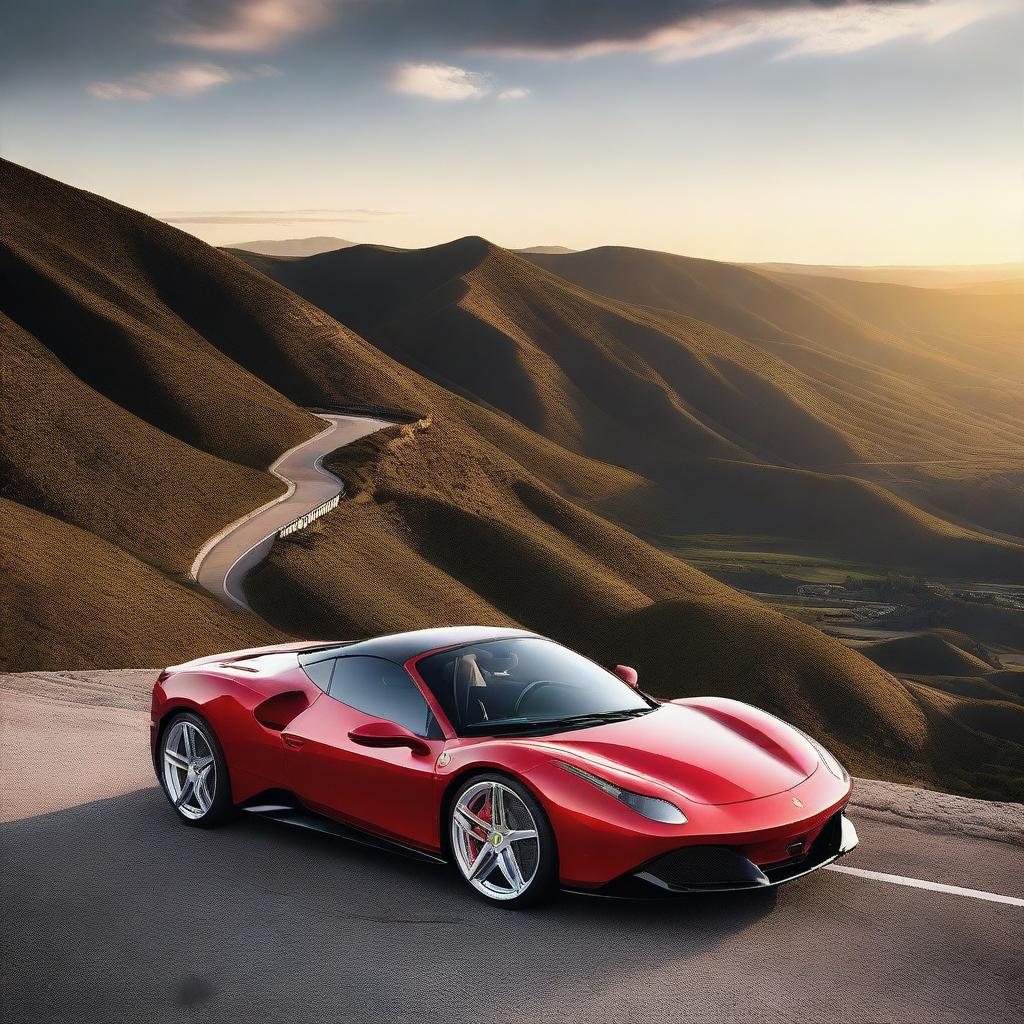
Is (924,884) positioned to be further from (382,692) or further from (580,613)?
(580,613)

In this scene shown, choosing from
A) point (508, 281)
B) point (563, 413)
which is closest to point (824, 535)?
point (563, 413)

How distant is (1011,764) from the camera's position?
46.3 meters

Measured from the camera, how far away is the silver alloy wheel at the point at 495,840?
19.4 feet

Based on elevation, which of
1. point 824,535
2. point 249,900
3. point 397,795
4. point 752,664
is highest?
point 397,795

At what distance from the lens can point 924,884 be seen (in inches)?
249

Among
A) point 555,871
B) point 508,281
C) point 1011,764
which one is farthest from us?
point 508,281

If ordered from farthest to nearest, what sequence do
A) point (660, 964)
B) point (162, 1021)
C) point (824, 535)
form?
point (824, 535) < point (660, 964) < point (162, 1021)

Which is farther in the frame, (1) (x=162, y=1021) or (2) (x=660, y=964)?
(2) (x=660, y=964)

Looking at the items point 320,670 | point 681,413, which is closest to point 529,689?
point 320,670

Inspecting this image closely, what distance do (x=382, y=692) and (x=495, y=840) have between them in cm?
126

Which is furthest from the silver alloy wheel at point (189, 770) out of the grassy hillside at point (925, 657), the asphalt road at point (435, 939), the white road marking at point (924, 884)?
the grassy hillside at point (925, 657)

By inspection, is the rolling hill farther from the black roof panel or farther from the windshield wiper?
the windshield wiper

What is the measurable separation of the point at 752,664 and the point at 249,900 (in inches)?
1741

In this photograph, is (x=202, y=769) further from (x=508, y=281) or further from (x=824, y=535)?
(x=508, y=281)
